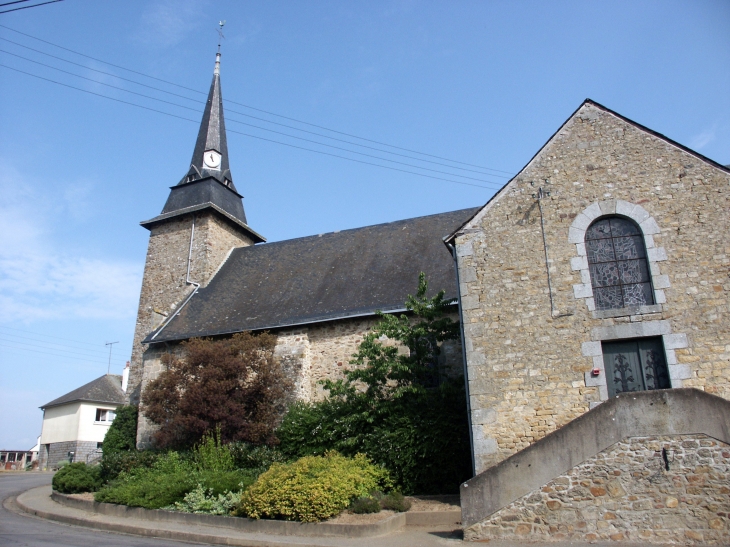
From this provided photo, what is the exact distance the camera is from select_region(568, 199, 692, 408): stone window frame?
8672 mm

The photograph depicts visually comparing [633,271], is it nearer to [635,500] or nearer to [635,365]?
[635,365]

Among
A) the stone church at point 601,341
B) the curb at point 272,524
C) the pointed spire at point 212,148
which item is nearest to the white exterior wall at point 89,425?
the pointed spire at point 212,148

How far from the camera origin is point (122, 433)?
17.7m

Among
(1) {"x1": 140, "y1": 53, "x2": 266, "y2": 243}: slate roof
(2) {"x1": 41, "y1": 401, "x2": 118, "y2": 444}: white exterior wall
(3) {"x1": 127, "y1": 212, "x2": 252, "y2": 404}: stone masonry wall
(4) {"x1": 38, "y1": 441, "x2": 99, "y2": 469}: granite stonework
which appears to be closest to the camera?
(3) {"x1": 127, "y1": 212, "x2": 252, "y2": 404}: stone masonry wall

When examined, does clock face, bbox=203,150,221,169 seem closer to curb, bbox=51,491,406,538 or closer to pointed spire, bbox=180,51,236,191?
pointed spire, bbox=180,51,236,191

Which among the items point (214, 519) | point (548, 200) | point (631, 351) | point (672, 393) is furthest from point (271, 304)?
point (672, 393)

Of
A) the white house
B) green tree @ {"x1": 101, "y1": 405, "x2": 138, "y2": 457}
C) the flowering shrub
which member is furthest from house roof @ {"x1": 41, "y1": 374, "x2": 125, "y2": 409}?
the flowering shrub

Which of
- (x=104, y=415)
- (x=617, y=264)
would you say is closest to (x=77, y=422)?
(x=104, y=415)

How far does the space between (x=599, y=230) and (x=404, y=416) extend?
5.33m

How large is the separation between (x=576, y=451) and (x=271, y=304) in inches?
464

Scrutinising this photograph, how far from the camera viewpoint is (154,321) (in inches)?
739

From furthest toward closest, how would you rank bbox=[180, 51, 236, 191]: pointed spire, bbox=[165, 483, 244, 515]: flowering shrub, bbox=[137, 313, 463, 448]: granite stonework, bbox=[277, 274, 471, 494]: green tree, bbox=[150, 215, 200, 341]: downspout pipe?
bbox=[180, 51, 236, 191]: pointed spire < bbox=[150, 215, 200, 341]: downspout pipe < bbox=[137, 313, 463, 448]: granite stonework < bbox=[277, 274, 471, 494]: green tree < bbox=[165, 483, 244, 515]: flowering shrub

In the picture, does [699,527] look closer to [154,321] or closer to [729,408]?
[729,408]

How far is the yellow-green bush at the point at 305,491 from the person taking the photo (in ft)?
29.3
